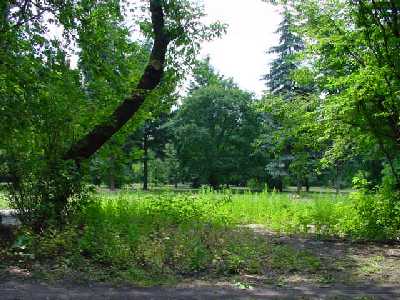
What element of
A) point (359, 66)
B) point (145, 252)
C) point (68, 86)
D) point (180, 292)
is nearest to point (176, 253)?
point (145, 252)

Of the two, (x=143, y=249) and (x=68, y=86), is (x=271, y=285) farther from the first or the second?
(x=68, y=86)

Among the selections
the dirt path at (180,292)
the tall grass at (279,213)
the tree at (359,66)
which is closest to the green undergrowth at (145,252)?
the dirt path at (180,292)

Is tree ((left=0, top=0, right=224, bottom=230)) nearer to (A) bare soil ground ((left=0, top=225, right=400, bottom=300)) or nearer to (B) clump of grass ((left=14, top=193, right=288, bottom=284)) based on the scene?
(B) clump of grass ((left=14, top=193, right=288, bottom=284))

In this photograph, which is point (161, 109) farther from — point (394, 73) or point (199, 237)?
point (394, 73)

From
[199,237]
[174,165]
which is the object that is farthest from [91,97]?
[174,165]

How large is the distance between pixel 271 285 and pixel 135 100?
18.0 feet

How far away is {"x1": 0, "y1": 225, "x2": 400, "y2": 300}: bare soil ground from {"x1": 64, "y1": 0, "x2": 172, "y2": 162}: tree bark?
3.48 meters

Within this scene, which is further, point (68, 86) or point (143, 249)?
point (68, 86)

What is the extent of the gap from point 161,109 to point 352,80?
573 centimetres

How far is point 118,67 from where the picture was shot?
10.7 metres

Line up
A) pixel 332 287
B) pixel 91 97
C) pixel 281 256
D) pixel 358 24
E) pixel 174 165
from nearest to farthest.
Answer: pixel 332 287, pixel 281 256, pixel 358 24, pixel 91 97, pixel 174 165

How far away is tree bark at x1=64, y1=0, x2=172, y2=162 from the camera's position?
10.4 meters

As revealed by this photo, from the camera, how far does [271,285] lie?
6.86m

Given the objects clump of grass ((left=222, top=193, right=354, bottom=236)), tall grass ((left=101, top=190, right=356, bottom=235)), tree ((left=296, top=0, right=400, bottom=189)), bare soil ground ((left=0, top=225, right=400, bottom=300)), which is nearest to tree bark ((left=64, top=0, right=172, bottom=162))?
tall grass ((left=101, top=190, right=356, bottom=235))
